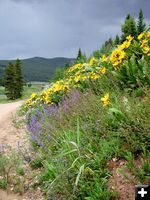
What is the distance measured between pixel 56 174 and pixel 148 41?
438 centimetres

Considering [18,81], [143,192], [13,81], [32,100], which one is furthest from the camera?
[18,81]

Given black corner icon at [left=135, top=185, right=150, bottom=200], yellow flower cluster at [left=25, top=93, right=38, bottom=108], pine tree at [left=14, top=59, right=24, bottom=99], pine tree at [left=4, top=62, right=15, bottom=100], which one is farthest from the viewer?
pine tree at [left=14, top=59, right=24, bottom=99]

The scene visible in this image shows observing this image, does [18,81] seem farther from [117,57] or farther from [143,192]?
[143,192]

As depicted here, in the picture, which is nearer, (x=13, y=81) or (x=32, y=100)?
(x=32, y=100)

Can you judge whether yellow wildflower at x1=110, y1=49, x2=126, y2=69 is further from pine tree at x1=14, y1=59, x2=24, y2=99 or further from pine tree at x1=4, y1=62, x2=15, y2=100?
pine tree at x1=4, y1=62, x2=15, y2=100

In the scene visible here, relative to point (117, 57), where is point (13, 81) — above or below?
above

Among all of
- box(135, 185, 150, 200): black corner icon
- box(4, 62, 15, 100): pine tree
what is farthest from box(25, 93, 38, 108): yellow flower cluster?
box(4, 62, 15, 100): pine tree

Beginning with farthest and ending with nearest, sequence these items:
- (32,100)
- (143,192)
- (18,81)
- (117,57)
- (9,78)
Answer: (9,78), (18,81), (32,100), (117,57), (143,192)

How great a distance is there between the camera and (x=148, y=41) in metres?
8.59

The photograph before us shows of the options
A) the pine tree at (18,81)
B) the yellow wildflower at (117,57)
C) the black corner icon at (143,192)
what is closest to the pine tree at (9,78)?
the pine tree at (18,81)

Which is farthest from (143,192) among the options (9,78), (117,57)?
(9,78)

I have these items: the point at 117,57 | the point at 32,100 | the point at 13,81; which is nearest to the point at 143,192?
the point at 117,57

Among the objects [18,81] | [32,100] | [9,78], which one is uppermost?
[9,78]

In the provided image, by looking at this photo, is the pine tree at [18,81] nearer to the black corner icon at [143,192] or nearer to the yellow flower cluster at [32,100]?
the yellow flower cluster at [32,100]
